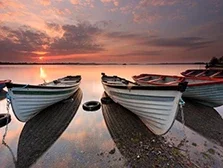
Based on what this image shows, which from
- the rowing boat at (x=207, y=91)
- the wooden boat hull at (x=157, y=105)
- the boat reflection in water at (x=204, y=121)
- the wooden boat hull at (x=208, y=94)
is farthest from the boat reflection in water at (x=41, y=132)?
the wooden boat hull at (x=208, y=94)

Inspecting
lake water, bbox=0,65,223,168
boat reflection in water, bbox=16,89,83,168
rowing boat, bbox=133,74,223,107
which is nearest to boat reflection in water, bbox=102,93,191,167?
lake water, bbox=0,65,223,168

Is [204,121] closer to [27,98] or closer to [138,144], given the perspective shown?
[138,144]

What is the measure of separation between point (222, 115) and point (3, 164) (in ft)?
35.9

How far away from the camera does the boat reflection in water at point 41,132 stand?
15.7 ft

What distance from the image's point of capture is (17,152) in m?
4.98

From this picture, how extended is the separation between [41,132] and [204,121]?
328 inches

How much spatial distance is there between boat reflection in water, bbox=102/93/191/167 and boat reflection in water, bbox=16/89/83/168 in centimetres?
254

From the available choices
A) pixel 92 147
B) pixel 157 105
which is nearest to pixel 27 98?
pixel 92 147

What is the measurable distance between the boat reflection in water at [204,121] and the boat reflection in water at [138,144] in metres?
2.19

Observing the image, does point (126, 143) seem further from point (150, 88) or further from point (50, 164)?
point (50, 164)

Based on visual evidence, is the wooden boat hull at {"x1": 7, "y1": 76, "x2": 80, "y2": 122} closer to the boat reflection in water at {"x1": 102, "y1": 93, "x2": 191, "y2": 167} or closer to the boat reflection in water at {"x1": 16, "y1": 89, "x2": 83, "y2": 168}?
the boat reflection in water at {"x1": 16, "y1": 89, "x2": 83, "y2": 168}

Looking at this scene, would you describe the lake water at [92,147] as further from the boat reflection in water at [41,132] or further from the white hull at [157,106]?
the white hull at [157,106]

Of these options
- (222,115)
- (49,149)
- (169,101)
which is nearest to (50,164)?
(49,149)

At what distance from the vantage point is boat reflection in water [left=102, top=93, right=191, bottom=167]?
439cm
